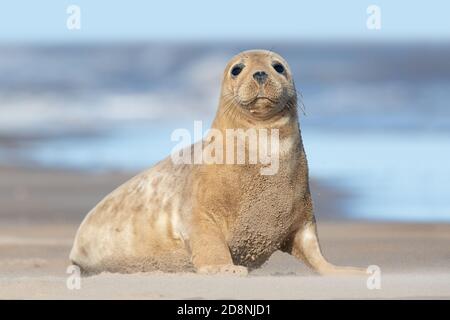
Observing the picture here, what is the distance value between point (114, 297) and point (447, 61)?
2385cm

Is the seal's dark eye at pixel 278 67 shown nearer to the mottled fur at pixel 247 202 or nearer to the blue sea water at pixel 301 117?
the mottled fur at pixel 247 202

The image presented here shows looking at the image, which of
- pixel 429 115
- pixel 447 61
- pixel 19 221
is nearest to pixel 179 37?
pixel 447 61

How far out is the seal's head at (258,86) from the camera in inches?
376

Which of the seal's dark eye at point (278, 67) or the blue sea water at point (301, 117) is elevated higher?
the blue sea water at point (301, 117)

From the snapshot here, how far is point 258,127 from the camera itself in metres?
9.77

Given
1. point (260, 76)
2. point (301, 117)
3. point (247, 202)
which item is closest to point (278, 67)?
point (260, 76)

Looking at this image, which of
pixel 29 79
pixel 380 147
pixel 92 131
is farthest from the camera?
pixel 29 79

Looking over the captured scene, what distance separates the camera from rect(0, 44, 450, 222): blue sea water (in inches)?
647

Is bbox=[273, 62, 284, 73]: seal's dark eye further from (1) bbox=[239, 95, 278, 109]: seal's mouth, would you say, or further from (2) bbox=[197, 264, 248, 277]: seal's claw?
(2) bbox=[197, 264, 248, 277]: seal's claw

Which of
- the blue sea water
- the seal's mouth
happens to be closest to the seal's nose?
the seal's mouth

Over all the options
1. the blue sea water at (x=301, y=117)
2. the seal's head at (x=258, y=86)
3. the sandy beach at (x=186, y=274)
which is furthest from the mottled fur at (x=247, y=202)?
the blue sea water at (x=301, y=117)

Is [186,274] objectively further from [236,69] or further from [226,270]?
[236,69]

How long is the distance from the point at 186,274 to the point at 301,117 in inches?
476

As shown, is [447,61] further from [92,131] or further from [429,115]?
[92,131]
